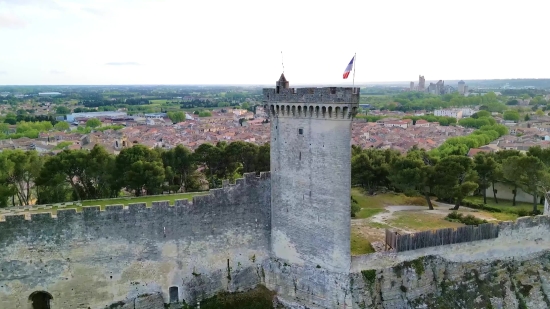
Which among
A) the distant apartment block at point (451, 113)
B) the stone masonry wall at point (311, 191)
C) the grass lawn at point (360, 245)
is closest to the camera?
the stone masonry wall at point (311, 191)

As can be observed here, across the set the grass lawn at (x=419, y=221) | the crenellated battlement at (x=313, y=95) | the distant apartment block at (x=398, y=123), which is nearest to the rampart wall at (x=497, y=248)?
the grass lawn at (x=419, y=221)

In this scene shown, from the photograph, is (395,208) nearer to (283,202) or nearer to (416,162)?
(416,162)

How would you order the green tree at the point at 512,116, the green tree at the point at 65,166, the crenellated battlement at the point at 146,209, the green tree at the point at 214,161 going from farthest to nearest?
the green tree at the point at 512,116
the green tree at the point at 214,161
the green tree at the point at 65,166
the crenellated battlement at the point at 146,209

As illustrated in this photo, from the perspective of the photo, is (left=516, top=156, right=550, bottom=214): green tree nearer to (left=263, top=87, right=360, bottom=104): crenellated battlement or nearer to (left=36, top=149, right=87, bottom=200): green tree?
(left=263, top=87, right=360, bottom=104): crenellated battlement

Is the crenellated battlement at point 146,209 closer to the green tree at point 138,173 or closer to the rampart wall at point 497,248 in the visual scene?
the rampart wall at point 497,248

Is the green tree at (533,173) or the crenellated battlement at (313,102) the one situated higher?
the crenellated battlement at (313,102)

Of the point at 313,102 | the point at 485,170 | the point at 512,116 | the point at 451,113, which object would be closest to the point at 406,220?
the point at 485,170

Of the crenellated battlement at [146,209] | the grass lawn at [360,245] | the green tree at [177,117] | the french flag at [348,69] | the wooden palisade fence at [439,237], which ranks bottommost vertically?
the green tree at [177,117]
